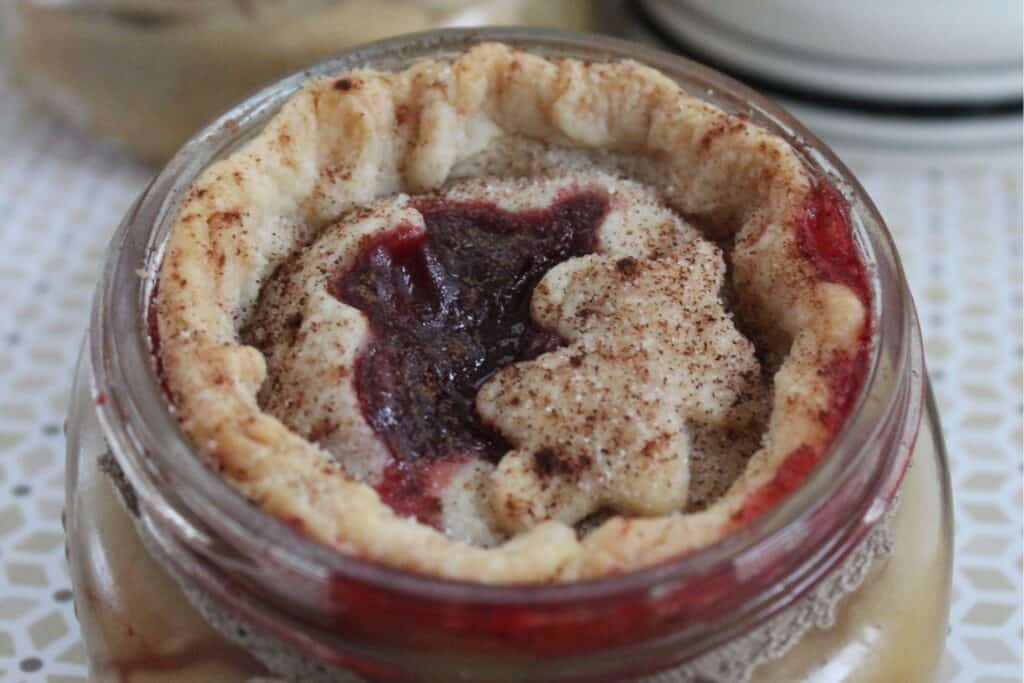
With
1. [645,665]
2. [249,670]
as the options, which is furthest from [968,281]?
[249,670]

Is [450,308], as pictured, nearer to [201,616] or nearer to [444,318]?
[444,318]

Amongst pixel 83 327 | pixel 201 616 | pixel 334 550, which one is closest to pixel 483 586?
pixel 334 550

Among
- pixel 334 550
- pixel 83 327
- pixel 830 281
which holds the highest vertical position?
pixel 830 281

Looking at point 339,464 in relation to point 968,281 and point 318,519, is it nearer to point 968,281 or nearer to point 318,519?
point 318,519

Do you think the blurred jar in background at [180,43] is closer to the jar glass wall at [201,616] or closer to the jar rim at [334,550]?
the jar rim at [334,550]

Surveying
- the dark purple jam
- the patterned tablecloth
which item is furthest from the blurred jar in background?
the dark purple jam

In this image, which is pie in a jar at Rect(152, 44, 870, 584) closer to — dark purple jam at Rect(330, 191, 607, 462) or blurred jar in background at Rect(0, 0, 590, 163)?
dark purple jam at Rect(330, 191, 607, 462)

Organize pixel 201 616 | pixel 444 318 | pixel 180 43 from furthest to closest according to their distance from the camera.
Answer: pixel 180 43, pixel 444 318, pixel 201 616
